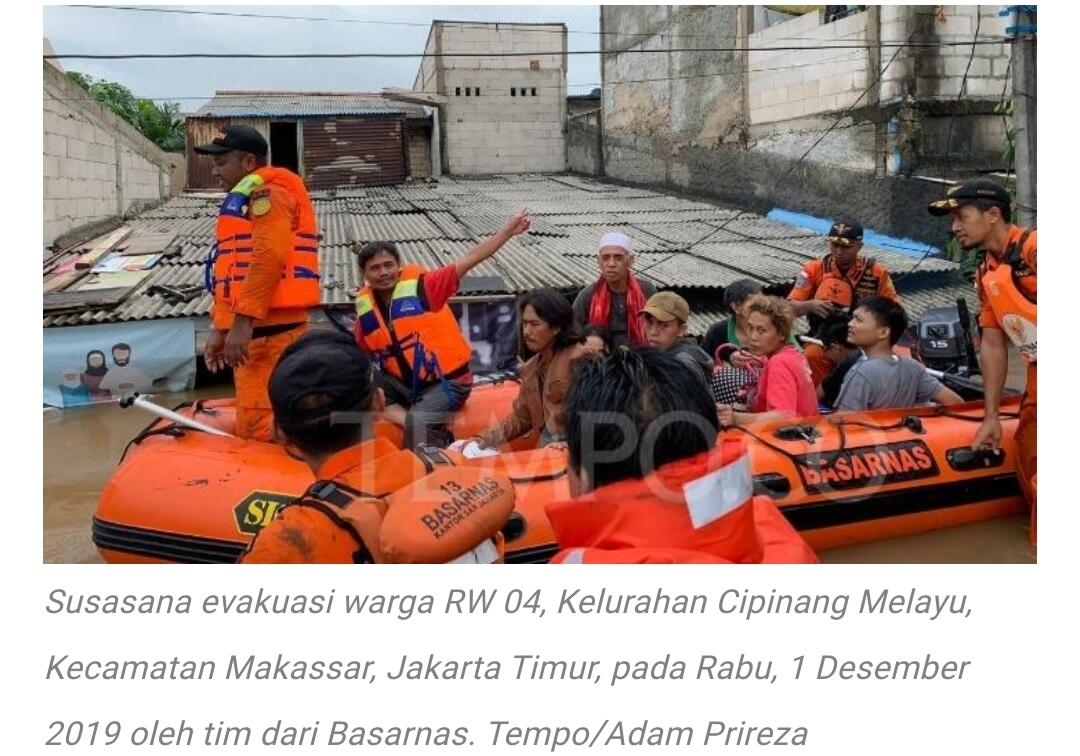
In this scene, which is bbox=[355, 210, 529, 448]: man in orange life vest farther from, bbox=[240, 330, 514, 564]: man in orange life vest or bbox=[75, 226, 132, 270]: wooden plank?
bbox=[75, 226, 132, 270]: wooden plank

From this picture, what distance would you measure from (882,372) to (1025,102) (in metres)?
2.89

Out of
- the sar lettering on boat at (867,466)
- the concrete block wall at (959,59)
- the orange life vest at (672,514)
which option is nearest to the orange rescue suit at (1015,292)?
the sar lettering on boat at (867,466)

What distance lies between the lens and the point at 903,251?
881 centimetres

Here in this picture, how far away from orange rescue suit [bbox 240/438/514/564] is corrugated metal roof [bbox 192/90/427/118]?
1554 centimetres

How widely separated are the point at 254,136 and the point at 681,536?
109 inches

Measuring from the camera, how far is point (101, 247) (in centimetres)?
846

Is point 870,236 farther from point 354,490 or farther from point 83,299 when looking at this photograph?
point 354,490

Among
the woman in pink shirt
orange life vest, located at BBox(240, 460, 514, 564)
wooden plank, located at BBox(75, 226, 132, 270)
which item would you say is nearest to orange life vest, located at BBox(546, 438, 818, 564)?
orange life vest, located at BBox(240, 460, 514, 564)

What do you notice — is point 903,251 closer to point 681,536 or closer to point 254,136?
point 254,136

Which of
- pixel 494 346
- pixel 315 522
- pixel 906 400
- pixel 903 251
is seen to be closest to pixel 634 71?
pixel 903 251

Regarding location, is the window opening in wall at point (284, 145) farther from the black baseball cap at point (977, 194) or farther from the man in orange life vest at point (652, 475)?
the man in orange life vest at point (652, 475)

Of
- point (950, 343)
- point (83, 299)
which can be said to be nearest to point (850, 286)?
point (950, 343)

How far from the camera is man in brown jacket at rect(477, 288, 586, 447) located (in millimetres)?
3471

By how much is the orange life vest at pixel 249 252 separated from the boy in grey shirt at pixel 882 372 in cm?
238
